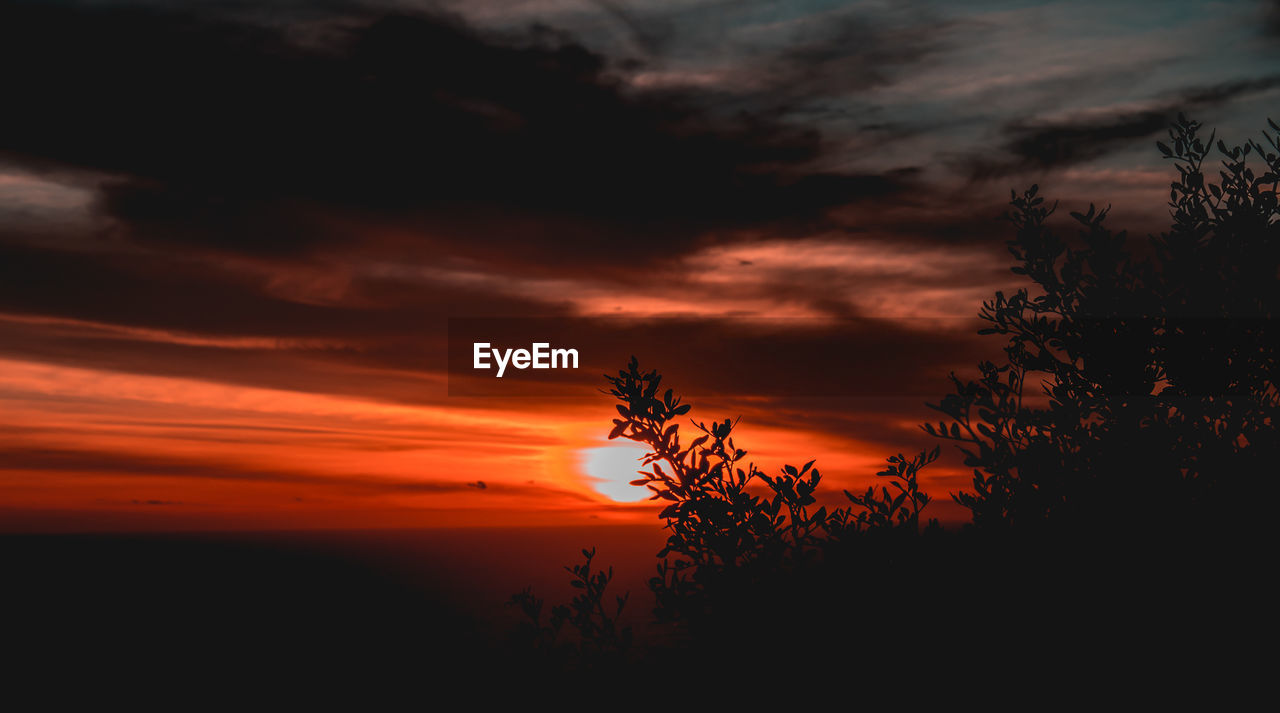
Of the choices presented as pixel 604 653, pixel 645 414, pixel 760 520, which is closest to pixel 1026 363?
pixel 760 520

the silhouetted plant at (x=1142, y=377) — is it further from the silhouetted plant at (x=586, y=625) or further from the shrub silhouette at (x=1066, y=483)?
the silhouetted plant at (x=586, y=625)

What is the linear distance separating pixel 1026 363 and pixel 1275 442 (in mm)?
2308

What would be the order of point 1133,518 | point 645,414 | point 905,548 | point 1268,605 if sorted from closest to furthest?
point 1268,605, point 1133,518, point 905,548, point 645,414

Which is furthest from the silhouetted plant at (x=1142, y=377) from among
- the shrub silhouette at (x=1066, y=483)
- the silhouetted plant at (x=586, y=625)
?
the silhouetted plant at (x=586, y=625)

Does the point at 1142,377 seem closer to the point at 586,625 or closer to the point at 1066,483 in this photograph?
the point at 1066,483

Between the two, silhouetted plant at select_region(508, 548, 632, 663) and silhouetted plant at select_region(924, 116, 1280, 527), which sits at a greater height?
silhouetted plant at select_region(924, 116, 1280, 527)

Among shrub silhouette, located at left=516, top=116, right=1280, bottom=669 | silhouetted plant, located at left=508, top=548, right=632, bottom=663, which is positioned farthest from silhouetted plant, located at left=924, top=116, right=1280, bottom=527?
silhouetted plant, located at left=508, top=548, right=632, bottom=663

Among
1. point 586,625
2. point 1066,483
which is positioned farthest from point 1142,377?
point 586,625

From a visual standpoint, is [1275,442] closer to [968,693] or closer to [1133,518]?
[1133,518]

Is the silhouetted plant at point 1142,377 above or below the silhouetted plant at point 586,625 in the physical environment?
above

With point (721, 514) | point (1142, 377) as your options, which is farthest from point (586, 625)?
point (1142, 377)

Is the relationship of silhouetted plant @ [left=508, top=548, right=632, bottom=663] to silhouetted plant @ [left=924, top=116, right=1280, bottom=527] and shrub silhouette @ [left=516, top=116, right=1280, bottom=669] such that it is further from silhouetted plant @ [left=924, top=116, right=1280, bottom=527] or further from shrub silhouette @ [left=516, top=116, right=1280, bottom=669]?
silhouetted plant @ [left=924, top=116, right=1280, bottom=527]

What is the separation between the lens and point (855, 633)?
8375 mm

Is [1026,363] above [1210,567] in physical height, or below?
above
